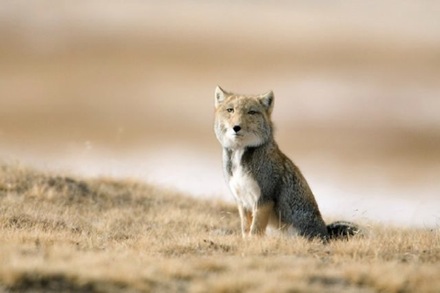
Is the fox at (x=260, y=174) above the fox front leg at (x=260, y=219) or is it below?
above

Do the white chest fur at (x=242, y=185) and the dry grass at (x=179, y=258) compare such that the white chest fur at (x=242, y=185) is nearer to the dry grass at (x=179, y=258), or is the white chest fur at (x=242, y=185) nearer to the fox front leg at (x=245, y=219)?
the fox front leg at (x=245, y=219)

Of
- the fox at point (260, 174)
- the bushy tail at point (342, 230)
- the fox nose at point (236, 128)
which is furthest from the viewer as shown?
the bushy tail at point (342, 230)

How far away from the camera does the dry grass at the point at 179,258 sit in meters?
8.90

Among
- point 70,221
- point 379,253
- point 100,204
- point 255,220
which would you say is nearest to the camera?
point 379,253

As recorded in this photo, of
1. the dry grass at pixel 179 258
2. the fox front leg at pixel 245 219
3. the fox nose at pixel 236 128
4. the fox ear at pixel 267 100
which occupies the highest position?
the fox ear at pixel 267 100

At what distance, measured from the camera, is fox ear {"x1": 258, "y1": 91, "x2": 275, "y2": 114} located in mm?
12828

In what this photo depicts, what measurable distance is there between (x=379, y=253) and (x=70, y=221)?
628cm

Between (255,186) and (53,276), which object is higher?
(255,186)

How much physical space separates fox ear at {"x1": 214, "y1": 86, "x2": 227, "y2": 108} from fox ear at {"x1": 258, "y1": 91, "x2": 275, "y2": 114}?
1.80ft

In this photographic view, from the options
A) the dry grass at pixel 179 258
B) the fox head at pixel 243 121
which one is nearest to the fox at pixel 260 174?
the fox head at pixel 243 121

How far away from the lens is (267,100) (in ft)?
42.2

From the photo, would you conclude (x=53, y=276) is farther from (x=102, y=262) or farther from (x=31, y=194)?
(x=31, y=194)

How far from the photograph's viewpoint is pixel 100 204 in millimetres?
18234

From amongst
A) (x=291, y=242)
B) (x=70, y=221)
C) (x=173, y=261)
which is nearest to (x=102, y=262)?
(x=173, y=261)
